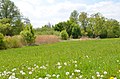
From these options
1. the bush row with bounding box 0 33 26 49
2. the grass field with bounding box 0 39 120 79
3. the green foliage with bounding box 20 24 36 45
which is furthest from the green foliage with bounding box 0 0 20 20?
the grass field with bounding box 0 39 120 79

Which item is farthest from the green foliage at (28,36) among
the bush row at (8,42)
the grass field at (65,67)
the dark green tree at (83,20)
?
the dark green tree at (83,20)

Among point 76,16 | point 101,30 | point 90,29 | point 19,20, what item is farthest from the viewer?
point 76,16

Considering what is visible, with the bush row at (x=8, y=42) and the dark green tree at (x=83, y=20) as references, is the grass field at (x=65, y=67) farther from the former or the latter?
the dark green tree at (x=83, y=20)

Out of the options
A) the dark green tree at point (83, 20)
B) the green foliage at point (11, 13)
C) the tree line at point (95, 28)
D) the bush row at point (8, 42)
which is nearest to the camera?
the bush row at point (8, 42)

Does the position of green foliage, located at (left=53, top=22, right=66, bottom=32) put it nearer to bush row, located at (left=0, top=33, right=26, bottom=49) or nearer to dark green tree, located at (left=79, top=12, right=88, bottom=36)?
dark green tree, located at (left=79, top=12, right=88, bottom=36)

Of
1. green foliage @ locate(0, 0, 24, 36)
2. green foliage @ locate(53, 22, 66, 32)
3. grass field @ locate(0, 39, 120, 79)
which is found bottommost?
grass field @ locate(0, 39, 120, 79)

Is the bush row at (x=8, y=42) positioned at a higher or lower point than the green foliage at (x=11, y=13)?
lower

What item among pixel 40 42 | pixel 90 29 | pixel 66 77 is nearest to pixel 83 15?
pixel 90 29

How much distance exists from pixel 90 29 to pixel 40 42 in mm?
44518

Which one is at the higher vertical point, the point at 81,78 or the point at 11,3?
the point at 11,3

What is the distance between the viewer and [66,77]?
5.42 meters

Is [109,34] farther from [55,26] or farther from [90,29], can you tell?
[55,26]

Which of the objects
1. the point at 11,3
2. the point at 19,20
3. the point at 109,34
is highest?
the point at 11,3

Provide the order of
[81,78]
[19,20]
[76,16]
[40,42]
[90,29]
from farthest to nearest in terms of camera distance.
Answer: [76,16] < [90,29] < [19,20] < [40,42] < [81,78]
